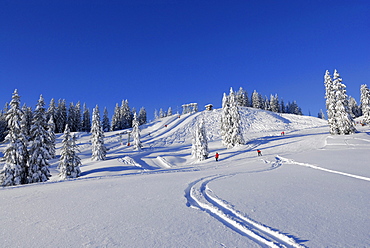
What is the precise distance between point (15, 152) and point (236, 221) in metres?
27.5

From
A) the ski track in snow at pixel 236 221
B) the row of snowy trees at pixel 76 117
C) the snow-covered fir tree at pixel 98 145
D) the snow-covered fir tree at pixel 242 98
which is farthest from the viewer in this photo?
the snow-covered fir tree at pixel 242 98

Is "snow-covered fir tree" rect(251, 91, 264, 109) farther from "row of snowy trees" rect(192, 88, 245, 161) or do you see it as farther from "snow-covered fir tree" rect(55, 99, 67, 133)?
"snow-covered fir tree" rect(55, 99, 67, 133)

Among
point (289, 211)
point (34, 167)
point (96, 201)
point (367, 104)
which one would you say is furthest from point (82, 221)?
point (367, 104)

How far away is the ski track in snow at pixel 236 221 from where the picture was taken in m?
3.67

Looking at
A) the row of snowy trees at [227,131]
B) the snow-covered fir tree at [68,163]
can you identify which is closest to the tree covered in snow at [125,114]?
the row of snowy trees at [227,131]

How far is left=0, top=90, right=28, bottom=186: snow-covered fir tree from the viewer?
22.6 metres

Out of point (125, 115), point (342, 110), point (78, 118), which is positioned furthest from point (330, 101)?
point (78, 118)

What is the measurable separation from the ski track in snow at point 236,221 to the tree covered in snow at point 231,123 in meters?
37.1

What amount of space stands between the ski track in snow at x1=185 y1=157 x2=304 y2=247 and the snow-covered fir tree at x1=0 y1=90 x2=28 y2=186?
2475cm

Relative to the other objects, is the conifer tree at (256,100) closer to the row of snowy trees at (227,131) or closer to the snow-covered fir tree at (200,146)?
the row of snowy trees at (227,131)

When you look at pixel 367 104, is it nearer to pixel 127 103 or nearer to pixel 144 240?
pixel 144 240

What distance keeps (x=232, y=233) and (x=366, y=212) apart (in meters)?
3.74

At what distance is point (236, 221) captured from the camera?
4547 millimetres

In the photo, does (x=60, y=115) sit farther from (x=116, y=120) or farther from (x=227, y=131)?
(x=227, y=131)
